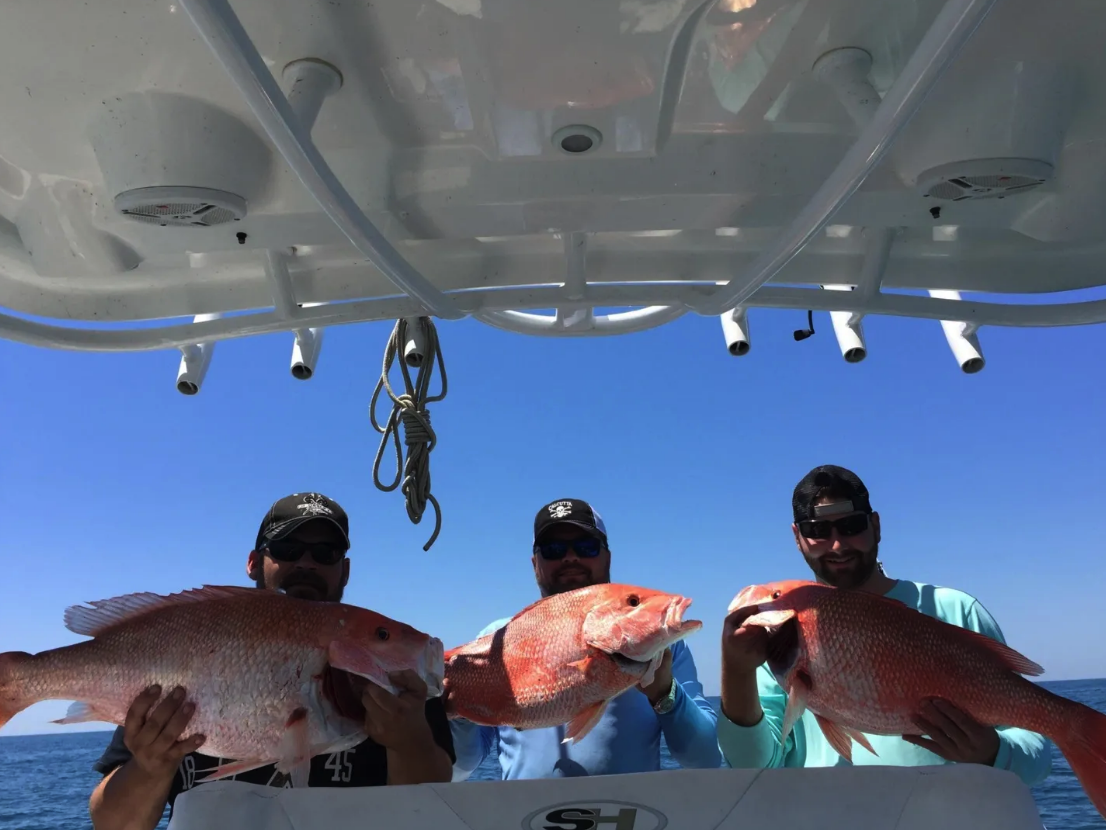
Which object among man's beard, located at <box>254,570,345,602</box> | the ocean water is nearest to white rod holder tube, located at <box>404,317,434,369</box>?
man's beard, located at <box>254,570,345,602</box>

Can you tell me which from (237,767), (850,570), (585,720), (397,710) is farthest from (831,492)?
(237,767)

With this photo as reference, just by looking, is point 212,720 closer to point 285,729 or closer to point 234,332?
point 285,729

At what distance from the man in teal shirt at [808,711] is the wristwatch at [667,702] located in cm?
31

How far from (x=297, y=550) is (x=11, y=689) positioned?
0.97 metres

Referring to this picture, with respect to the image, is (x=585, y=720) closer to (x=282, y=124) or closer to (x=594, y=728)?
(x=594, y=728)

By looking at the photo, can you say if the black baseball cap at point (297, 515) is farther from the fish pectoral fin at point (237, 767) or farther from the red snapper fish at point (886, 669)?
the red snapper fish at point (886, 669)

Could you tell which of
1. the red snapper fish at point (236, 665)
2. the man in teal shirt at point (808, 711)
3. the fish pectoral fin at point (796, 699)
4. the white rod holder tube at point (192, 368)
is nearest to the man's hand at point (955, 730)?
the man in teal shirt at point (808, 711)

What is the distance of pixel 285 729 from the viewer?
189 cm

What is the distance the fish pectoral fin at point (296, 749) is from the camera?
6.03ft

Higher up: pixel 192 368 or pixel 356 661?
pixel 192 368

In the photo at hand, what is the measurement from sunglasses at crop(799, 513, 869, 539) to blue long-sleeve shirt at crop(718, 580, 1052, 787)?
0.26 m

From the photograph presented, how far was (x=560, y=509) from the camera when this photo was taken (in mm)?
3182

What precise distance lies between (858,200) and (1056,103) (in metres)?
0.52

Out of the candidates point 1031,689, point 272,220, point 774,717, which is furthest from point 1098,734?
point 272,220
